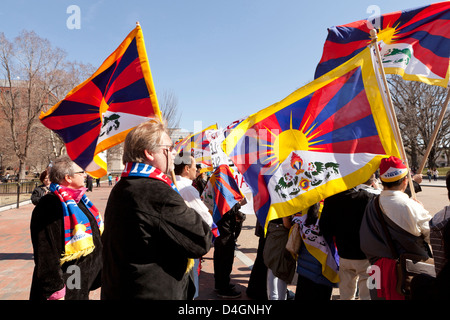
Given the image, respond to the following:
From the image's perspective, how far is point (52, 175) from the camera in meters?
2.91

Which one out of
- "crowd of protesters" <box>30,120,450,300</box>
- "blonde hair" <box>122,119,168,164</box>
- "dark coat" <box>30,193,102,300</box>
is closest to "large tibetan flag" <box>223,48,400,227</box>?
"crowd of protesters" <box>30,120,450,300</box>

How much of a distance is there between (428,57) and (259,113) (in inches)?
103

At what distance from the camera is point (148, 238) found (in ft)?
5.43

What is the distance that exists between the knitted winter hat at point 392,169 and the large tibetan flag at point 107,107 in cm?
235

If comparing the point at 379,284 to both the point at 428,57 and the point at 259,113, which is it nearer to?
the point at 259,113

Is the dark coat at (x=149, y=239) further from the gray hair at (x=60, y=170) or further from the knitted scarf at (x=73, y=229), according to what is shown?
the gray hair at (x=60, y=170)

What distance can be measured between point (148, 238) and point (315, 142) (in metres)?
2.15

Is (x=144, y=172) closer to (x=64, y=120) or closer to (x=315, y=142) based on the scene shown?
(x=315, y=142)

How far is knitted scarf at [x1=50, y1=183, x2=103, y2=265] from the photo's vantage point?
2.62m

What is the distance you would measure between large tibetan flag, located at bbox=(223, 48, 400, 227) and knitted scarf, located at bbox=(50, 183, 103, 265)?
1.64m

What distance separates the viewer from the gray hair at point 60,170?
9.53ft

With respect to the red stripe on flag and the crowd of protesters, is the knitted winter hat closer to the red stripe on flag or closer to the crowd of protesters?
the crowd of protesters

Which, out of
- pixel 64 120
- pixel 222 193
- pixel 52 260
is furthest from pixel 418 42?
pixel 52 260
